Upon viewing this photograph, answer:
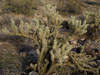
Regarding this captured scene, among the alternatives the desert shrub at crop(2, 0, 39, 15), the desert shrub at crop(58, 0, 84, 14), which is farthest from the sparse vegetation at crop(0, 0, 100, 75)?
the desert shrub at crop(58, 0, 84, 14)

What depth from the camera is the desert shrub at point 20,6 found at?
9.52 meters

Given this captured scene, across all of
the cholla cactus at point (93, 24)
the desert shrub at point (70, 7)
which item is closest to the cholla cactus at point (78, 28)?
the cholla cactus at point (93, 24)

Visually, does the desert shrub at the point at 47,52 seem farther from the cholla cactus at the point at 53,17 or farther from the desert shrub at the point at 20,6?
the desert shrub at the point at 20,6

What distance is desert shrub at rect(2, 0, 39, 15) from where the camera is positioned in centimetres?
952

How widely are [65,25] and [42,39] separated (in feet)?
16.1

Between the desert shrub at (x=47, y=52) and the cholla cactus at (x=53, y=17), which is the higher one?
the cholla cactus at (x=53, y=17)

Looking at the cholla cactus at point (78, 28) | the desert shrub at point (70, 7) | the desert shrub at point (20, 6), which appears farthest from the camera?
the desert shrub at point (70, 7)

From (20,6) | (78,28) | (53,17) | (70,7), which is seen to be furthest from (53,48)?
(70,7)

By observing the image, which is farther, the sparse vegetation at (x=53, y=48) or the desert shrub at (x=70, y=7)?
the desert shrub at (x=70, y=7)

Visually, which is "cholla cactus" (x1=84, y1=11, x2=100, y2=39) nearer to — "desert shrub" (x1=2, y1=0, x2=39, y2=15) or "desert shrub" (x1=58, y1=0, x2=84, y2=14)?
→ "desert shrub" (x1=58, y1=0, x2=84, y2=14)

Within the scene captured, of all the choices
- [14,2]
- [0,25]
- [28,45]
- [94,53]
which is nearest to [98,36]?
[94,53]

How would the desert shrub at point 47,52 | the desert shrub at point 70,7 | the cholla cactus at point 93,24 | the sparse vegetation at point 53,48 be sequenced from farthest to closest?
1. the desert shrub at point 70,7
2. the cholla cactus at point 93,24
3. the sparse vegetation at point 53,48
4. the desert shrub at point 47,52

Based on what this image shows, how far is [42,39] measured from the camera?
158 inches

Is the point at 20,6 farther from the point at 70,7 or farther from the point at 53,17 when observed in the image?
the point at 53,17
